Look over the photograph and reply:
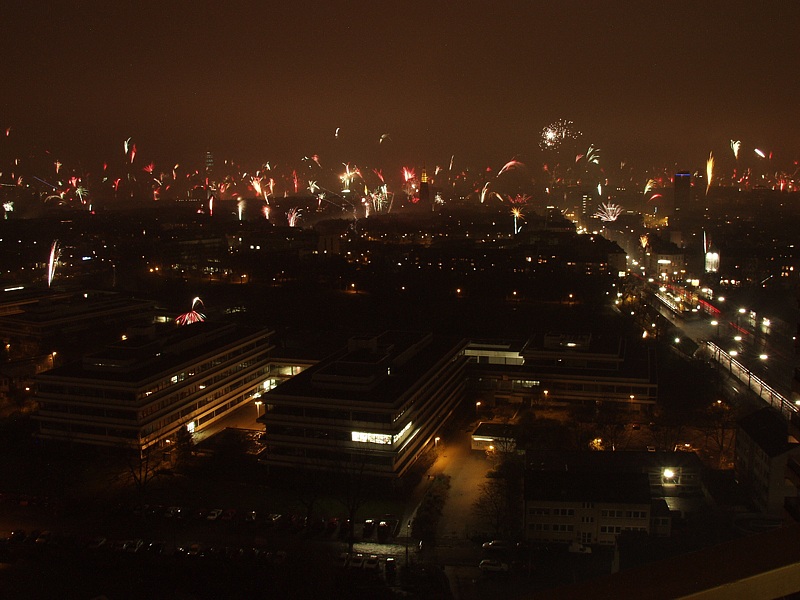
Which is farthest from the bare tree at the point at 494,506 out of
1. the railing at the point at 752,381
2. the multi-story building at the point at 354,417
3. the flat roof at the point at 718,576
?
the flat roof at the point at 718,576

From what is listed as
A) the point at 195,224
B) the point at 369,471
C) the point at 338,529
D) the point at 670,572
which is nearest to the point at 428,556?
the point at 338,529

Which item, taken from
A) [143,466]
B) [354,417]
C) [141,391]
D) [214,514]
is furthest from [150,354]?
[354,417]

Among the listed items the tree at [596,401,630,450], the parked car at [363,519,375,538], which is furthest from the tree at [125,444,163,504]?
the tree at [596,401,630,450]

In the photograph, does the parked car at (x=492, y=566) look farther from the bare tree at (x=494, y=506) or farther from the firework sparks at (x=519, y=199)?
the firework sparks at (x=519, y=199)

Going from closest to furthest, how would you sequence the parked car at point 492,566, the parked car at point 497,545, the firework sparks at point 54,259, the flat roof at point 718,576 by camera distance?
the flat roof at point 718,576, the parked car at point 492,566, the parked car at point 497,545, the firework sparks at point 54,259

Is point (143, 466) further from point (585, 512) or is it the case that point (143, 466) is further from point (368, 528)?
point (585, 512)
